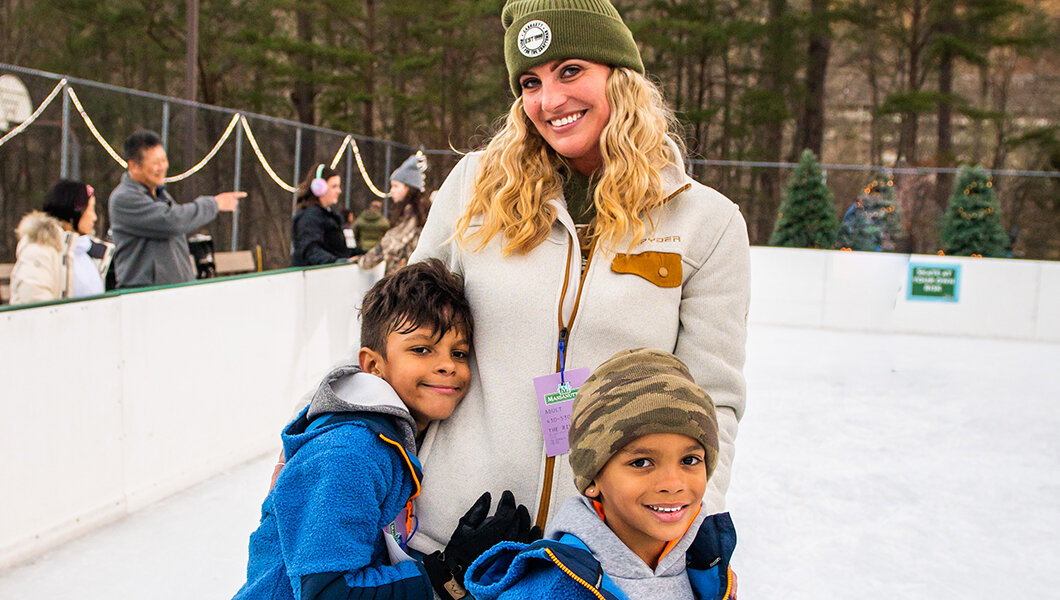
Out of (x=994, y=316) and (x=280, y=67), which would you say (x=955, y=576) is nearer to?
(x=994, y=316)

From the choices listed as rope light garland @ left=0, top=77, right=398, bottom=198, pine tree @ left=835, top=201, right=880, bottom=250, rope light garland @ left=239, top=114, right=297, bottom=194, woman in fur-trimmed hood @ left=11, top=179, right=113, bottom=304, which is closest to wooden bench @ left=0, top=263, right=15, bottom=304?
rope light garland @ left=0, top=77, right=398, bottom=198

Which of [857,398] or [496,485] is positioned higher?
[496,485]

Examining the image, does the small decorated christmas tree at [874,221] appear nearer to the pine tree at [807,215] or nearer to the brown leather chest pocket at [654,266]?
the pine tree at [807,215]

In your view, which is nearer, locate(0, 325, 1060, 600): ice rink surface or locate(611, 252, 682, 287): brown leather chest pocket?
locate(611, 252, 682, 287): brown leather chest pocket

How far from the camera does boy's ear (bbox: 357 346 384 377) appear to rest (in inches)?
52.8

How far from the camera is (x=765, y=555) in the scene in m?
3.06

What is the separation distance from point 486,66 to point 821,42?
7.33 meters

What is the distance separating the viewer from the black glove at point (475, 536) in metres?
1.14

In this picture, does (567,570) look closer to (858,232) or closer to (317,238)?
(317,238)

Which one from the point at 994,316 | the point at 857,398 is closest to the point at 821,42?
the point at 994,316

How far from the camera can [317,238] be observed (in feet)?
18.8

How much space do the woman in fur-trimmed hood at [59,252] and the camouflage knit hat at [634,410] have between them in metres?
3.07

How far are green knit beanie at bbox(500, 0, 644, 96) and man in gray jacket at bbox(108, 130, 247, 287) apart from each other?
3.13 meters

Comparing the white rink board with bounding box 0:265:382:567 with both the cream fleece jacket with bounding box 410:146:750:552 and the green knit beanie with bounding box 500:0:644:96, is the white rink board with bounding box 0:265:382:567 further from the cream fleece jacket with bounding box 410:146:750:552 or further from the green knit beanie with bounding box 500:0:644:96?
the green knit beanie with bounding box 500:0:644:96
